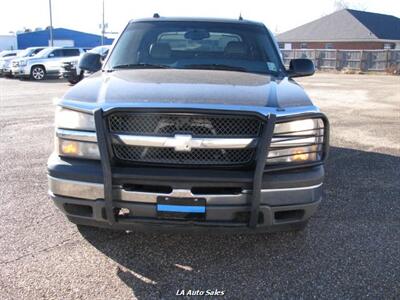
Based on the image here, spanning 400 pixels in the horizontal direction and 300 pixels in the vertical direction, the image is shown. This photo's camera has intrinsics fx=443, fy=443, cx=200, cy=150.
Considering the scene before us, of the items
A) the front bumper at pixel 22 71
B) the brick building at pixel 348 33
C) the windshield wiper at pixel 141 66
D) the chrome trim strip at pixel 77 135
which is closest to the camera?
the chrome trim strip at pixel 77 135

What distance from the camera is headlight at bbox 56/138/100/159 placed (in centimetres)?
299

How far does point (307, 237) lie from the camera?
3.80 meters

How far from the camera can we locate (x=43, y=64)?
74.9ft

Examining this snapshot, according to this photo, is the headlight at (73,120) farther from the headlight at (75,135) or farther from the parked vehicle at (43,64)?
the parked vehicle at (43,64)

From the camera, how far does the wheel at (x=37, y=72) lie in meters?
22.8

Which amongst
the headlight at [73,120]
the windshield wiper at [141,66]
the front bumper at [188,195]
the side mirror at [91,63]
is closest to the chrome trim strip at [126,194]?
the front bumper at [188,195]

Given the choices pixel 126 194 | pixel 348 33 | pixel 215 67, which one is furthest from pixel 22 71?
pixel 348 33

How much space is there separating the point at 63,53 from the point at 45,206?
20001 millimetres

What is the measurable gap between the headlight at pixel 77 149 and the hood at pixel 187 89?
31 cm

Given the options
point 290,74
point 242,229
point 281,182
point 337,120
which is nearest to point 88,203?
point 242,229

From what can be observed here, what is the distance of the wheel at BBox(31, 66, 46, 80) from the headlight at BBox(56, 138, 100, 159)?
21422 millimetres

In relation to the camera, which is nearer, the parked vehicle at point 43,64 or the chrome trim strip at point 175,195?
the chrome trim strip at point 175,195

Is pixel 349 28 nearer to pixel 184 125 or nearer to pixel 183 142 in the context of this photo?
pixel 184 125

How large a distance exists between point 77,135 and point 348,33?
1853 inches
